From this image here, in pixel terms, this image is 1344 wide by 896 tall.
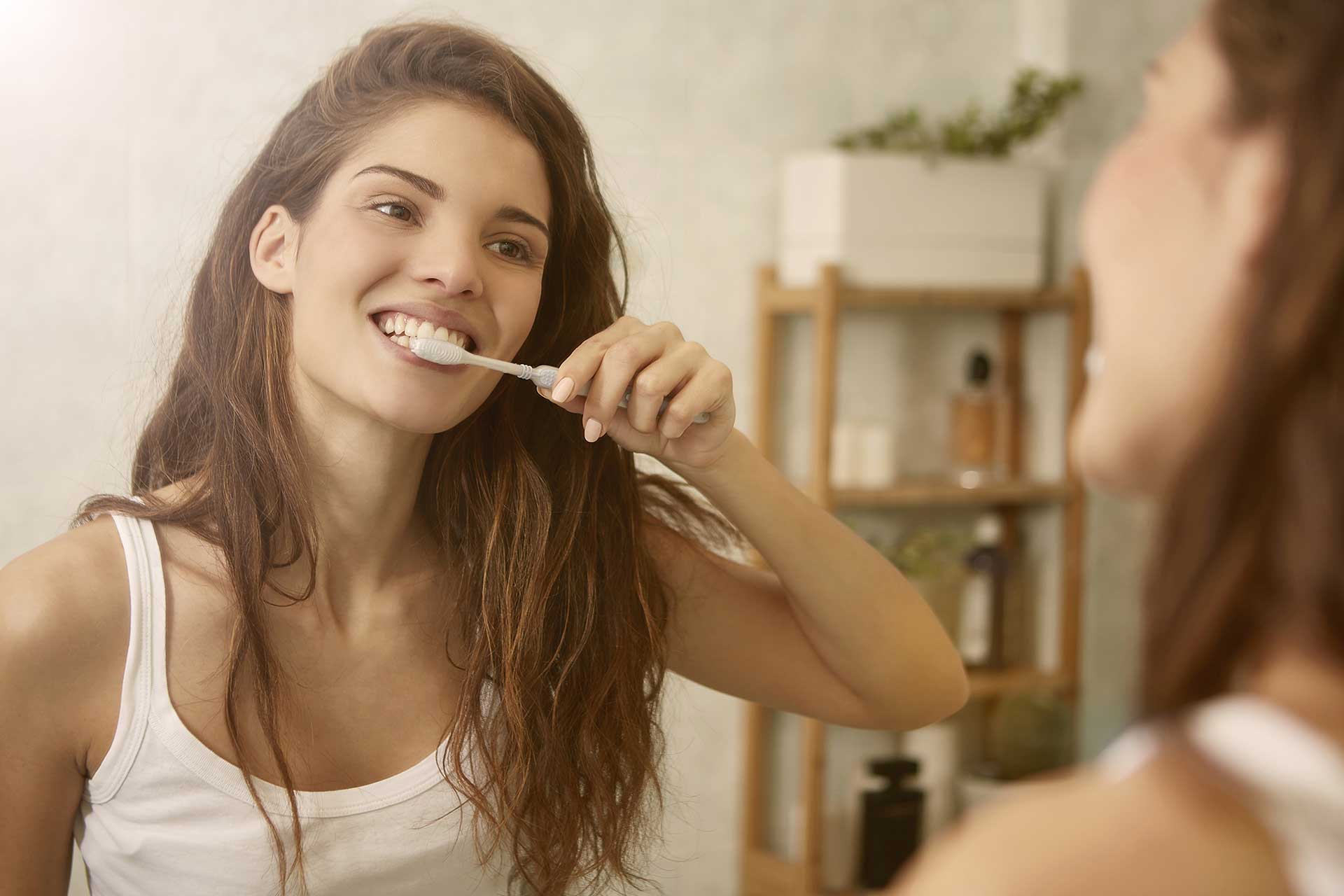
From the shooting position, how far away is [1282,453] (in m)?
0.35

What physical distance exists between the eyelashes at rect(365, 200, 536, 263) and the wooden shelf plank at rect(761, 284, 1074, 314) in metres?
1.10

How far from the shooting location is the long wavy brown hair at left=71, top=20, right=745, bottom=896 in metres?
0.93

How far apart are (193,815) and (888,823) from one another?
57.1 inches

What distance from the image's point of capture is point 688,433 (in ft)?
3.06

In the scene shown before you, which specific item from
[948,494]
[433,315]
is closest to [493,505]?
[433,315]

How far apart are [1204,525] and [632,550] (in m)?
0.71

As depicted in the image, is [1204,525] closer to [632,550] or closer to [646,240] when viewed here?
[632,550]

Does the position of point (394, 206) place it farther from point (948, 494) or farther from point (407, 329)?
point (948, 494)

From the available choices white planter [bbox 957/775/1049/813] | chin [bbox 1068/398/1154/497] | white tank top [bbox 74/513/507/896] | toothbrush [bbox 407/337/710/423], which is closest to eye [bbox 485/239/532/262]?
toothbrush [bbox 407/337/710/423]

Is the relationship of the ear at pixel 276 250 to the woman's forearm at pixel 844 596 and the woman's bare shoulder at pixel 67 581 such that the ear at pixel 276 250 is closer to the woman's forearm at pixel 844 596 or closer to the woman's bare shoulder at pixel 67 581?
the woman's bare shoulder at pixel 67 581

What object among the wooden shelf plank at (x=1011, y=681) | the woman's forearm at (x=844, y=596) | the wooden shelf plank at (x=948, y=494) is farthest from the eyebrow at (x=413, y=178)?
the wooden shelf plank at (x=1011, y=681)

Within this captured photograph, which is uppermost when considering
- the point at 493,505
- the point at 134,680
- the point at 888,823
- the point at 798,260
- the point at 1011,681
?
the point at 798,260

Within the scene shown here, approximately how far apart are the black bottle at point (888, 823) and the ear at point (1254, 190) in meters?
1.78

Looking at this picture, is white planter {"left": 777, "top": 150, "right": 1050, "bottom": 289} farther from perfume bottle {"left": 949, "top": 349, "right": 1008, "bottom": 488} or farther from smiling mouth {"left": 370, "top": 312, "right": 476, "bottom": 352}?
smiling mouth {"left": 370, "top": 312, "right": 476, "bottom": 352}
